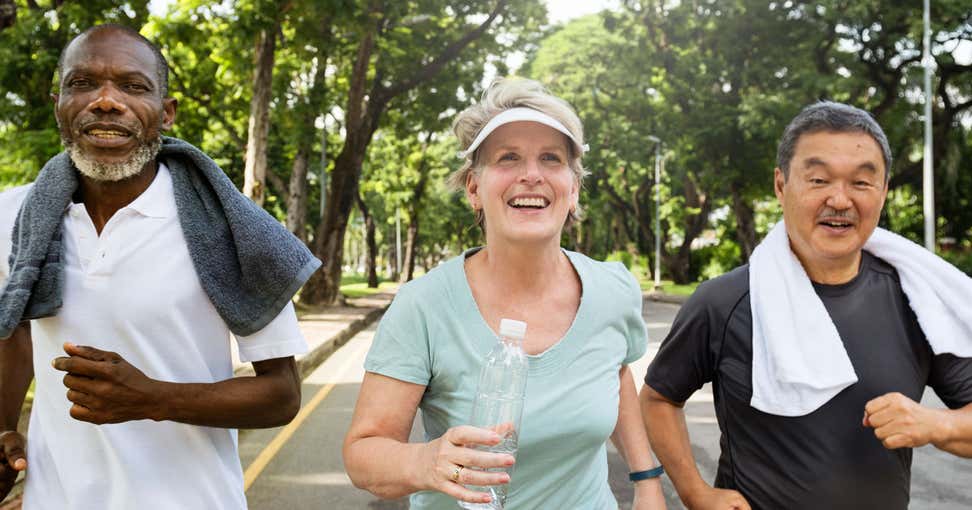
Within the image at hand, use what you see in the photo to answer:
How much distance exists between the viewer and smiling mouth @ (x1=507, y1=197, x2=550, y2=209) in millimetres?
2389

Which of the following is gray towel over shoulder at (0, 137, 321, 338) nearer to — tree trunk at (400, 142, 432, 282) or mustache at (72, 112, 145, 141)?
mustache at (72, 112, 145, 141)

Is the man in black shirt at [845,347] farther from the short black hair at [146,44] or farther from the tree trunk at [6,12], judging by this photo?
the tree trunk at [6,12]

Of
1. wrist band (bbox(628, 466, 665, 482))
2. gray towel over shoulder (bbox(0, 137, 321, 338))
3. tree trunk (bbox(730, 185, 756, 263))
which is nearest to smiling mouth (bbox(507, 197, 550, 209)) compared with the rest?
gray towel over shoulder (bbox(0, 137, 321, 338))

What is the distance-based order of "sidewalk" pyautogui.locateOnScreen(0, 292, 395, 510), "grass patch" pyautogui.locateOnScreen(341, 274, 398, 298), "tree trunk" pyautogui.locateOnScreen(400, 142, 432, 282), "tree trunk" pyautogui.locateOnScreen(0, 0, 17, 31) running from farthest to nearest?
"tree trunk" pyautogui.locateOnScreen(400, 142, 432, 282) < "grass patch" pyautogui.locateOnScreen(341, 274, 398, 298) < "sidewalk" pyautogui.locateOnScreen(0, 292, 395, 510) < "tree trunk" pyautogui.locateOnScreen(0, 0, 17, 31)

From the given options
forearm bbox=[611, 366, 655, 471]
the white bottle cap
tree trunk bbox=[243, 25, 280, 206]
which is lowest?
forearm bbox=[611, 366, 655, 471]

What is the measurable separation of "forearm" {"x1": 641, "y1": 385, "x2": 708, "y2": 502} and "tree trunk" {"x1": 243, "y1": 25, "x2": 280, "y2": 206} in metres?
14.8

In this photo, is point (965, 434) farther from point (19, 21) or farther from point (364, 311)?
point (364, 311)

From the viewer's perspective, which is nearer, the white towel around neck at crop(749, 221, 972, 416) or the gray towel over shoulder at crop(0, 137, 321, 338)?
the gray towel over shoulder at crop(0, 137, 321, 338)

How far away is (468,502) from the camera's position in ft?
6.18

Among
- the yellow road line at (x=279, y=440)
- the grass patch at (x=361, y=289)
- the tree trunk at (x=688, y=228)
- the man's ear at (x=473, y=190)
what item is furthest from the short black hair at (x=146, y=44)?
the tree trunk at (x=688, y=228)

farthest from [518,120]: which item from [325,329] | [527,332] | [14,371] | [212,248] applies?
[325,329]

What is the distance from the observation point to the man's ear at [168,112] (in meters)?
2.48

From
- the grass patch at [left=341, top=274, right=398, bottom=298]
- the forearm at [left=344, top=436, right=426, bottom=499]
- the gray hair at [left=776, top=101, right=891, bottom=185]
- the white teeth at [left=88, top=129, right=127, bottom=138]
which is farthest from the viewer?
the grass patch at [left=341, top=274, right=398, bottom=298]

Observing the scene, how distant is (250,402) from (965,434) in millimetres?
1833
